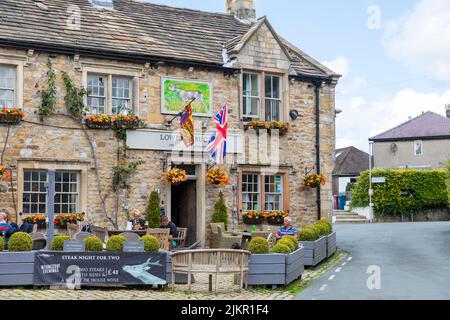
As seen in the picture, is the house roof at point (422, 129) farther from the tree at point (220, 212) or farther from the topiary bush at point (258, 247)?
the topiary bush at point (258, 247)

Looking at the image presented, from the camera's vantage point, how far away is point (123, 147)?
2092 centimetres

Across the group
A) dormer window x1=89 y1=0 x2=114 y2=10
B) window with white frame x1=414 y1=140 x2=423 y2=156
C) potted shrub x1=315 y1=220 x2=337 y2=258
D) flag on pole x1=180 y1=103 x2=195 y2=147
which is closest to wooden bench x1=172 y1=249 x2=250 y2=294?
flag on pole x1=180 y1=103 x2=195 y2=147

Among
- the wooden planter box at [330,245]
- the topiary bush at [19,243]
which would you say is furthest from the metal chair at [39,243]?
the wooden planter box at [330,245]

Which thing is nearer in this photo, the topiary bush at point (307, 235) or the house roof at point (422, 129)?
the topiary bush at point (307, 235)

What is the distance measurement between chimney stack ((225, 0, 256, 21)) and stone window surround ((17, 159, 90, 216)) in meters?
10.6

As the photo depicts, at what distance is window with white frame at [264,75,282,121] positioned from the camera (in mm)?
24144

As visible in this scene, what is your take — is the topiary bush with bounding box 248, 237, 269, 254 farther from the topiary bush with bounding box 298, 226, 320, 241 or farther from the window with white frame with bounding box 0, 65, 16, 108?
the window with white frame with bounding box 0, 65, 16, 108

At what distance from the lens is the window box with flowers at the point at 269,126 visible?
76.5 ft

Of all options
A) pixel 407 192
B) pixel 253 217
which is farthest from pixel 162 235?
pixel 407 192

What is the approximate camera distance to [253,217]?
23.2 metres

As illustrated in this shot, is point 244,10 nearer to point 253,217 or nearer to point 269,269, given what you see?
point 253,217

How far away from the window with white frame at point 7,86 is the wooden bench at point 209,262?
27.8 feet

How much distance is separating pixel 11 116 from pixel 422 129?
39436 millimetres
